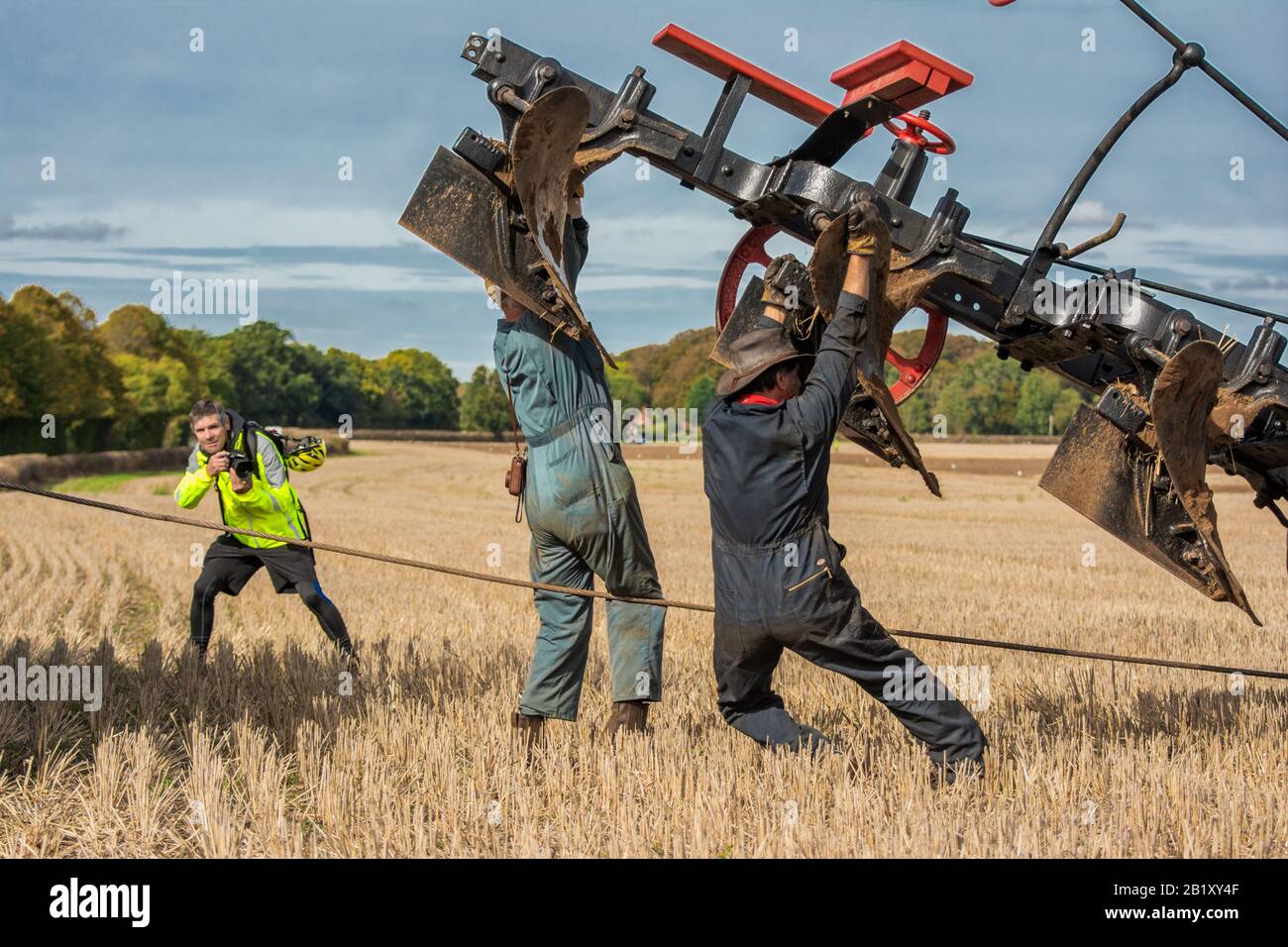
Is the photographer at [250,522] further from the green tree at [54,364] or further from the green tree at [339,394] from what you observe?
the green tree at [339,394]

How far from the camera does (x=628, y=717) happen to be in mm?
5496

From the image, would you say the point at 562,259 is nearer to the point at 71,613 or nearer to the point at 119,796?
the point at 119,796

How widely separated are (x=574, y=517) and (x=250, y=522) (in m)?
2.72

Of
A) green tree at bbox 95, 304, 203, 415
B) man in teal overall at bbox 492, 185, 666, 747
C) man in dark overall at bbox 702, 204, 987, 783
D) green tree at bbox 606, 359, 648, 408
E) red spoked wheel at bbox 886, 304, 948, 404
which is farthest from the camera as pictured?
green tree at bbox 606, 359, 648, 408


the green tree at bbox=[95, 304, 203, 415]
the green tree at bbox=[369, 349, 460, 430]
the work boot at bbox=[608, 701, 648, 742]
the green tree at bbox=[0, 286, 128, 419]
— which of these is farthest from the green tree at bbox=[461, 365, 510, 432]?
the work boot at bbox=[608, 701, 648, 742]

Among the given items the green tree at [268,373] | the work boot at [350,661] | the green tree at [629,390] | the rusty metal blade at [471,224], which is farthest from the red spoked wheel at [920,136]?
the green tree at [268,373]

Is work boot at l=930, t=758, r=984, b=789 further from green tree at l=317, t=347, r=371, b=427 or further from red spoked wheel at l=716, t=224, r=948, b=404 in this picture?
green tree at l=317, t=347, r=371, b=427

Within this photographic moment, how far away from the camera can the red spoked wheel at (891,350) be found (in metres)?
4.91

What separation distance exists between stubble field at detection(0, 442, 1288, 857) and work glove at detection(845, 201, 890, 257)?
1975mm

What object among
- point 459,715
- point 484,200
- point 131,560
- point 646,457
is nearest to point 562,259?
point 484,200

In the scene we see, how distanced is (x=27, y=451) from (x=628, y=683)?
56173 mm

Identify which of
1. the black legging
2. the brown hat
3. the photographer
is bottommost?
the black legging

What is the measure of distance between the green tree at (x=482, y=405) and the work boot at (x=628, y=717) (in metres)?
87.4

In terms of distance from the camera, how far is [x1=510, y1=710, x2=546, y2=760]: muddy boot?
5.37 metres
